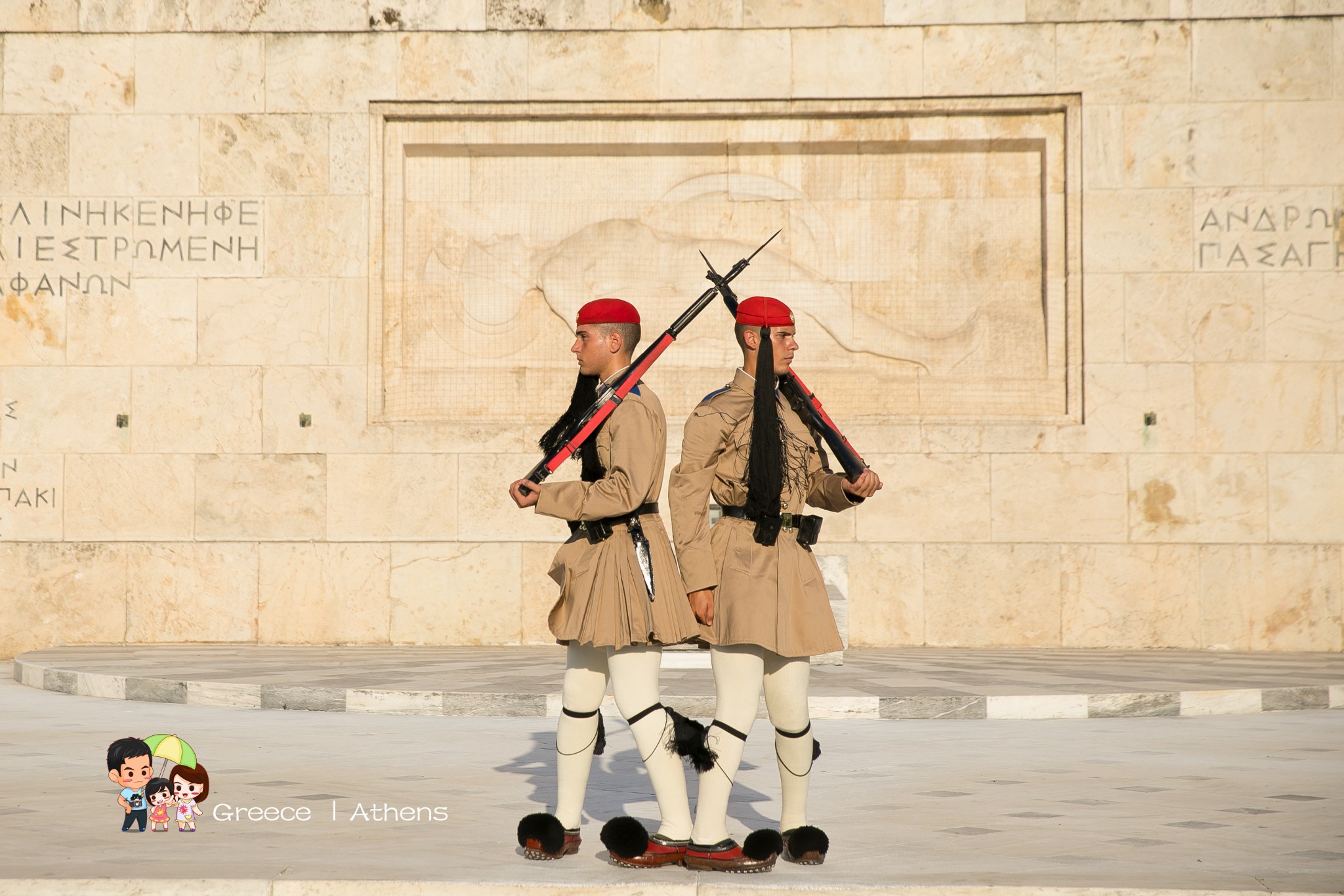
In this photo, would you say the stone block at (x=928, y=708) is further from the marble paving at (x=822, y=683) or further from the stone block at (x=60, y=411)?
the stone block at (x=60, y=411)

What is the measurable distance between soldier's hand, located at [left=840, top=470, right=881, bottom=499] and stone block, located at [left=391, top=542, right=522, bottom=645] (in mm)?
7477

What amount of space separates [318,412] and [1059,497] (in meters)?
6.06

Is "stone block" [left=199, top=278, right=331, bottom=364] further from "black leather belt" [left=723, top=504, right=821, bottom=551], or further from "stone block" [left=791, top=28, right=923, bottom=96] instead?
"black leather belt" [left=723, top=504, right=821, bottom=551]

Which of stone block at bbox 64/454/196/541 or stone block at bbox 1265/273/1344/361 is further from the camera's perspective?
stone block at bbox 64/454/196/541

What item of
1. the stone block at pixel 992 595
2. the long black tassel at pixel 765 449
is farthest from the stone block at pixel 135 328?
the long black tassel at pixel 765 449

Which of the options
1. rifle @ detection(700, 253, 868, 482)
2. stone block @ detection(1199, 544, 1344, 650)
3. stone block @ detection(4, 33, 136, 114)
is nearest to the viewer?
rifle @ detection(700, 253, 868, 482)

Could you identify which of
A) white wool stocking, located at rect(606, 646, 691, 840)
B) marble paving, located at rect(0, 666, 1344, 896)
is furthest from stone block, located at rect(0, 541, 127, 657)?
white wool stocking, located at rect(606, 646, 691, 840)

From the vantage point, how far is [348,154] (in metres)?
12.2

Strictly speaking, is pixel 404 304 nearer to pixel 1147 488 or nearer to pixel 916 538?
pixel 916 538

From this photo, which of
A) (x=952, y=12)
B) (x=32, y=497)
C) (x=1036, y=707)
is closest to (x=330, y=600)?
(x=32, y=497)

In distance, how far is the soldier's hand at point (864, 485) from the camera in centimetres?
467

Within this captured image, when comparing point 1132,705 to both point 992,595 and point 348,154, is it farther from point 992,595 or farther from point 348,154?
point 348,154

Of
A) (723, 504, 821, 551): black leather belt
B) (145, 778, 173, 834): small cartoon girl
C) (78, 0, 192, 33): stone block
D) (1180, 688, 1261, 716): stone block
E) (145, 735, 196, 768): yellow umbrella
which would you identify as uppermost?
(78, 0, 192, 33): stone block

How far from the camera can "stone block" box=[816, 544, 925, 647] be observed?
11.9 meters
